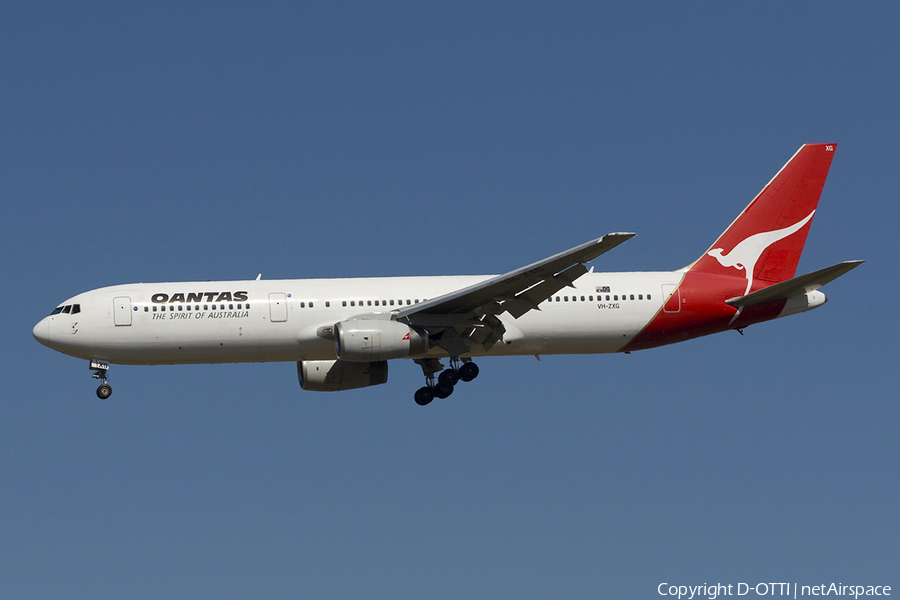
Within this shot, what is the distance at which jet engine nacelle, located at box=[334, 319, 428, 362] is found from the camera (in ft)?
105

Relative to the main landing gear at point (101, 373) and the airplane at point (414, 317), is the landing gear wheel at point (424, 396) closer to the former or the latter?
the airplane at point (414, 317)

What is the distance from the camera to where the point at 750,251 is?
123 feet

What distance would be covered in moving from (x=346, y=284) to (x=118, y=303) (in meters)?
7.10

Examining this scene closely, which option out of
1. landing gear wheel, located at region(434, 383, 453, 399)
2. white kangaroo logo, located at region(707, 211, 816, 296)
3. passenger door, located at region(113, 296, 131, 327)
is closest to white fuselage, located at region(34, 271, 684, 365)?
passenger door, located at region(113, 296, 131, 327)

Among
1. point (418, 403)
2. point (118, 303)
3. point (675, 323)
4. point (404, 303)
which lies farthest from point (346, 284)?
point (675, 323)

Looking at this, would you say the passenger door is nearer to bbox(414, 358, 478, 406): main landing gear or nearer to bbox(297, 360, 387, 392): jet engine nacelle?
bbox(297, 360, 387, 392): jet engine nacelle

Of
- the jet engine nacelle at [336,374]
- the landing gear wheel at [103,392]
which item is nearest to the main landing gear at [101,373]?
the landing gear wheel at [103,392]

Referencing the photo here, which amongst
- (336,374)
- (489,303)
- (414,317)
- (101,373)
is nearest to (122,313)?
(101,373)

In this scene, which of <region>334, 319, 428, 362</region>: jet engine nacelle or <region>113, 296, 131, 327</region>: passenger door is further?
<region>113, 296, 131, 327</region>: passenger door

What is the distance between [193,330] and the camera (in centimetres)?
3381

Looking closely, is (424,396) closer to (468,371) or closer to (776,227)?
(468,371)

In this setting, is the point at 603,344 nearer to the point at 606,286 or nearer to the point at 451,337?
the point at 606,286

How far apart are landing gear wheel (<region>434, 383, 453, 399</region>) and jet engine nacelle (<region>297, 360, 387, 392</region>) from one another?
234 cm

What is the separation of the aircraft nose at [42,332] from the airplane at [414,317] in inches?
1.2
